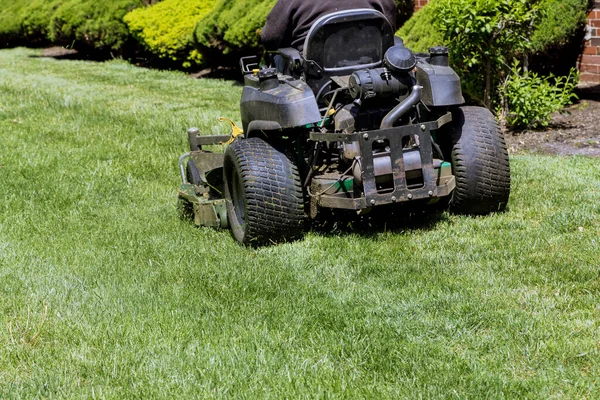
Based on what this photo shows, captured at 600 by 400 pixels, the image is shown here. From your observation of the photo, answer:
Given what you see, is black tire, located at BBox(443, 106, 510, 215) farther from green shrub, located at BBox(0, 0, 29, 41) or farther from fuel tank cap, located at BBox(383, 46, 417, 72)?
green shrub, located at BBox(0, 0, 29, 41)

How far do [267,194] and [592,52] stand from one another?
5.69 metres

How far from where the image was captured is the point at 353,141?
495 cm

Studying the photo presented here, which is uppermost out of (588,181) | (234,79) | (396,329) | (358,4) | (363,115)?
(358,4)

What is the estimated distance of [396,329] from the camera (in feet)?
12.8

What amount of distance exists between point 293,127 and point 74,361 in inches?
80.0

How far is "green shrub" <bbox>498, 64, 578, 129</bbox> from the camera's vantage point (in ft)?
26.0

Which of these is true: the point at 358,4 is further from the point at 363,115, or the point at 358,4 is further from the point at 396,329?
the point at 396,329

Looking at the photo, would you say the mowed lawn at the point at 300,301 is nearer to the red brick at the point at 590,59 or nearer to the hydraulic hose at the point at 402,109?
the hydraulic hose at the point at 402,109

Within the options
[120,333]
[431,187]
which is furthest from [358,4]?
[120,333]

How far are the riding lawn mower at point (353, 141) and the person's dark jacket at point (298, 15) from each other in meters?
0.17

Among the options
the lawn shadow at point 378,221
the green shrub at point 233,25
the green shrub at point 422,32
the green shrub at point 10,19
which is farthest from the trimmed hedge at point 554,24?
the green shrub at point 10,19

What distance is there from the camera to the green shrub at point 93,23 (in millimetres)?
17094

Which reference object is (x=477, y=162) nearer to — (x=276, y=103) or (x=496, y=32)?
(x=276, y=103)

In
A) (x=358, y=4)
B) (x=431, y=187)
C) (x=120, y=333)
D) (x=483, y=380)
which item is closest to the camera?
(x=483, y=380)
